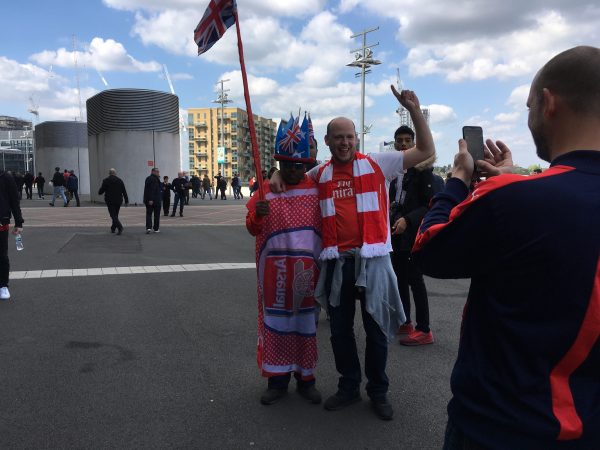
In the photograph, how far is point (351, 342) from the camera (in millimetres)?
3232

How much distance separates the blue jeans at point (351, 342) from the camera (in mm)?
3146

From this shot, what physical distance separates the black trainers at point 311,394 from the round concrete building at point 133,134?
22545mm

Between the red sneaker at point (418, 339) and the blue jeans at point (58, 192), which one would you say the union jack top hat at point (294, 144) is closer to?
the red sneaker at point (418, 339)

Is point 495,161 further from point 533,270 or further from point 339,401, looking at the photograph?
point 339,401

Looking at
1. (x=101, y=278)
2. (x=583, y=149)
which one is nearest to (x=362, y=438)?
(x=583, y=149)

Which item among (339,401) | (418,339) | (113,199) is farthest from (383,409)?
(113,199)

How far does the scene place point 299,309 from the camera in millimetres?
3305

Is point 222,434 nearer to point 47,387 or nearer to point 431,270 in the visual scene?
point 47,387

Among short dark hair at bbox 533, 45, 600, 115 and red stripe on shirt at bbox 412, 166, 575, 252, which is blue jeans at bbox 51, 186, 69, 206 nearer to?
red stripe on shirt at bbox 412, 166, 575, 252

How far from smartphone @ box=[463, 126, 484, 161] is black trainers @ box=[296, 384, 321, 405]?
235 centimetres

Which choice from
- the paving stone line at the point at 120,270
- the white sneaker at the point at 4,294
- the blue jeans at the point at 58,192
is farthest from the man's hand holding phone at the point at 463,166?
the blue jeans at the point at 58,192

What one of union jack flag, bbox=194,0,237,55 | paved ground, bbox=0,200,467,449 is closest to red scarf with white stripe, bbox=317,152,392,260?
paved ground, bbox=0,200,467,449

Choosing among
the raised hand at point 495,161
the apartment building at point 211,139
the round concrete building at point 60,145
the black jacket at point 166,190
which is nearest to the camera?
the raised hand at point 495,161

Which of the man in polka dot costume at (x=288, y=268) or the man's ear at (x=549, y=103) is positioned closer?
the man's ear at (x=549, y=103)
